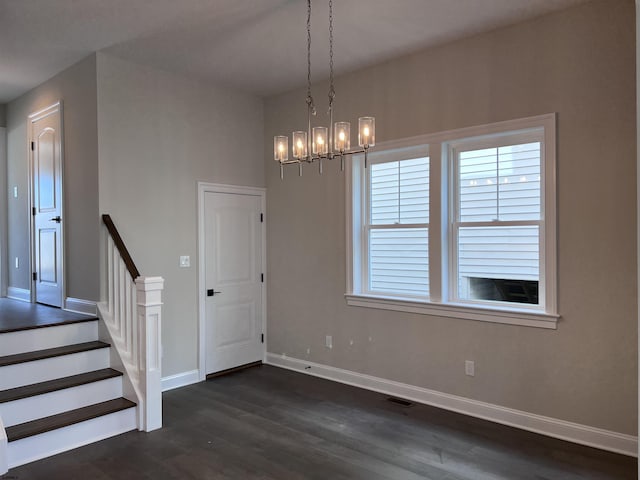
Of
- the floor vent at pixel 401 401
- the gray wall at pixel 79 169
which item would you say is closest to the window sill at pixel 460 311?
the floor vent at pixel 401 401

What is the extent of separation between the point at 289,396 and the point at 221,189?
7.43ft

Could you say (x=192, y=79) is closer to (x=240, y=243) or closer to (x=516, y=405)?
(x=240, y=243)

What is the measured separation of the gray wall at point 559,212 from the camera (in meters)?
3.19

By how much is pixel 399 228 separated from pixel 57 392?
122 inches

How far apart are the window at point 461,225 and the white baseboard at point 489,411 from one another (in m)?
0.71

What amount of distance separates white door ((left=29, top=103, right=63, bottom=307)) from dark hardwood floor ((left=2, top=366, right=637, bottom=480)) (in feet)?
6.17

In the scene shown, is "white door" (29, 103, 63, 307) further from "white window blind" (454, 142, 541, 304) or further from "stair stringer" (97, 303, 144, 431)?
"white window blind" (454, 142, 541, 304)

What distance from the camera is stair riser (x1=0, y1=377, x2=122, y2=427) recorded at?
3223mm

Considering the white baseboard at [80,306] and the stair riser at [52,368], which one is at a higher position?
the white baseboard at [80,306]

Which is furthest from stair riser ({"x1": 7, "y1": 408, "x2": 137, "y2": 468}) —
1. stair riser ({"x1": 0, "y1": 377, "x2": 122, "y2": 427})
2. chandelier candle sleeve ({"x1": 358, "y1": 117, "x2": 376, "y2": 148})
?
chandelier candle sleeve ({"x1": 358, "y1": 117, "x2": 376, "y2": 148})

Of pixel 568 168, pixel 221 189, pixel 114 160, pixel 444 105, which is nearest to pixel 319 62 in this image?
pixel 444 105

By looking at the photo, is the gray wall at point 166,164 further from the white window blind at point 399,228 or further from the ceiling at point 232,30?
the white window blind at point 399,228

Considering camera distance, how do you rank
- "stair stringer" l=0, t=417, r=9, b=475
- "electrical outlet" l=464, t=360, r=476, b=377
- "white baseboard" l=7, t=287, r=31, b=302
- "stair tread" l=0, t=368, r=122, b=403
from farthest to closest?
1. "white baseboard" l=7, t=287, r=31, b=302
2. "electrical outlet" l=464, t=360, r=476, b=377
3. "stair tread" l=0, t=368, r=122, b=403
4. "stair stringer" l=0, t=417, r=9, b=475

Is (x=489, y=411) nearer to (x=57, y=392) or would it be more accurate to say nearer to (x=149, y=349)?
(x=149, y=349)
